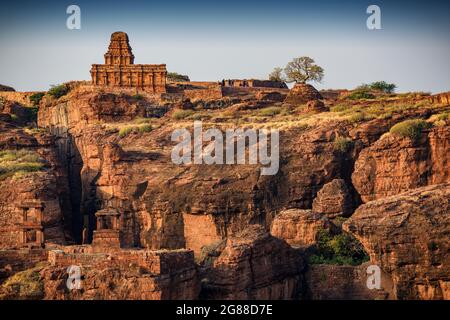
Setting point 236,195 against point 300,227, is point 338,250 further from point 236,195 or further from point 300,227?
point 236,195

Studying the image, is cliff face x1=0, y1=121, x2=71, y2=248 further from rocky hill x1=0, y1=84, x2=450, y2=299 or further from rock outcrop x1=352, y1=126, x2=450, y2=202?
rock outcrop x1=352, y1=126, x2=450, y2=202

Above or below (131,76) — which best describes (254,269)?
below

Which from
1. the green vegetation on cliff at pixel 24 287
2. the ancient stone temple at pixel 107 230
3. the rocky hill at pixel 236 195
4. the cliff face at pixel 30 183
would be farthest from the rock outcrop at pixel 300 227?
the green vegetation on cliff at pixel 24 287

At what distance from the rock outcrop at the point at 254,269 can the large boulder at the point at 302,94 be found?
24.1 m

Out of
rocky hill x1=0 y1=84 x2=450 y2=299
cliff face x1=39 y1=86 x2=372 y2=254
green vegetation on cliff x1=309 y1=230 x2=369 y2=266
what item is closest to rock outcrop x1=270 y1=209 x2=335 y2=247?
rocky hill x1=0 y1=84 x2=450 y2=299

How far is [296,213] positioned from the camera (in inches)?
3295

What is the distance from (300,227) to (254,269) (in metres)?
6.60

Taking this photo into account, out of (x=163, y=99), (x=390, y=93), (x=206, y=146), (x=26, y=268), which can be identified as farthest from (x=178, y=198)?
(x=390, y=93)

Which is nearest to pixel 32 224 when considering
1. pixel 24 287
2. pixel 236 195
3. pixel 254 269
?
pixel 24 287

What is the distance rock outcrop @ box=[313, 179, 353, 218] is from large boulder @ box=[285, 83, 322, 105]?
16385 millimetres

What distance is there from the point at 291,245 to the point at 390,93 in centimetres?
3101

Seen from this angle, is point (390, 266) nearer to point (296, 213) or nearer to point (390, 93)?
point (296, 213)

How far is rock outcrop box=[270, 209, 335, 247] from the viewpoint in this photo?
8306cm

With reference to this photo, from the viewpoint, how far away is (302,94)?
103875 mm
